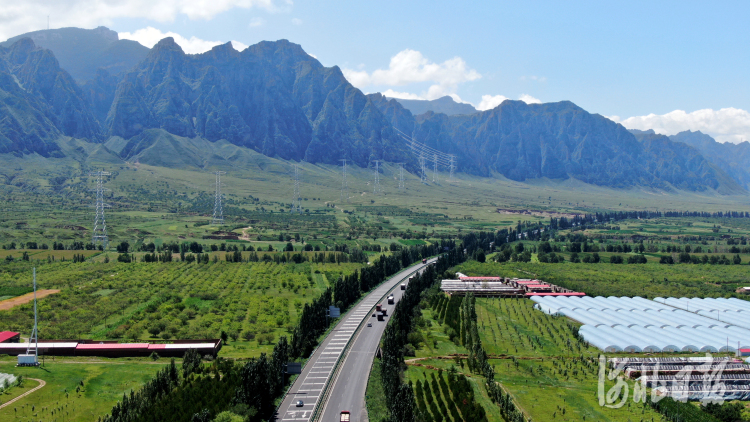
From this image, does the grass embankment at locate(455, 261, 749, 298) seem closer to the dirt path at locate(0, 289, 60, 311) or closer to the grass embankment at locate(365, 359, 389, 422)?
the grass embankment at locate(365, 359, 389, 422)

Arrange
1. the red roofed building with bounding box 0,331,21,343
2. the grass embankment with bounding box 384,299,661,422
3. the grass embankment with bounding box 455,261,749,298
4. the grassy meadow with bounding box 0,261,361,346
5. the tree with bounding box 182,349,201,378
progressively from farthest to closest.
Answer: the grass embankment with bounding box 455,261,749,298
the grassy meadow with bounding box 0,261,361,346
the red roofed building with bounding box 0,331,21,343
the tree with bounding box 182,349,201,378
the grass embankment with bounding box 384,299,661,422

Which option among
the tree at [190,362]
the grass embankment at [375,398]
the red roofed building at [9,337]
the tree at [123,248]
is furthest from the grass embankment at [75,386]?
the tree at [123,248]

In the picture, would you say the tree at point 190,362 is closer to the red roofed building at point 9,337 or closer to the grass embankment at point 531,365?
the grass embankment at point 531,365

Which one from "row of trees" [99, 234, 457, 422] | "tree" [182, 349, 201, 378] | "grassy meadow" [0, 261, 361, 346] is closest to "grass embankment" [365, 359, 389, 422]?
"row of trees" [99, 234, 457, 422]

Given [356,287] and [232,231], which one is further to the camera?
[232,231]

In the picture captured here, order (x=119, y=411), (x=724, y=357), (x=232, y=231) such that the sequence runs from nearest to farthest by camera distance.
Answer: (x=119, y=411)
(x=724, y=357)
(x=232, y=231)

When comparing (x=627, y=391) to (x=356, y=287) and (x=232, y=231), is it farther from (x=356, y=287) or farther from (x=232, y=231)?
(x=232, y=231)

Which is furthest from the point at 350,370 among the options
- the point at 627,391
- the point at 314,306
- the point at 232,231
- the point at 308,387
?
the point at 232,231

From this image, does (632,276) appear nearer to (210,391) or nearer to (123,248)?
(210,391)
